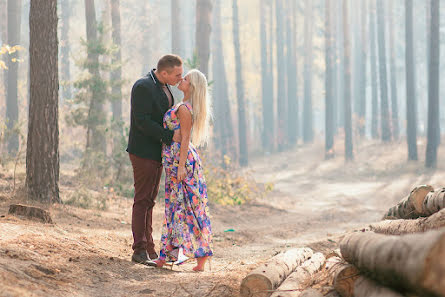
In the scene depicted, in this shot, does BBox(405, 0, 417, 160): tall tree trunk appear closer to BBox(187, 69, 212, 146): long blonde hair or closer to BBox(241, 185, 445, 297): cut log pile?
BBox(241, 185, 445, 297): cut log pile

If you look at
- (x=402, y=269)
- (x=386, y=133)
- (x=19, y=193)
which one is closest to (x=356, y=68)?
(x=386, y=133)

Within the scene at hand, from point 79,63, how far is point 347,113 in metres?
18.3

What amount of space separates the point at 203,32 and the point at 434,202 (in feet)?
50.4

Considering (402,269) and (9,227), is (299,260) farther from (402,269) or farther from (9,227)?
(9,227)

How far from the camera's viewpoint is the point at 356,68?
45406 millimetres

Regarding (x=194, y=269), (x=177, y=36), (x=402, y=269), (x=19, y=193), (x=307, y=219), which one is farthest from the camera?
(x=177, y=36)

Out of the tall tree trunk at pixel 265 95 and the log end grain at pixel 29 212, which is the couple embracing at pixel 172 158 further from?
the tall tree trunk at pixel 265 95

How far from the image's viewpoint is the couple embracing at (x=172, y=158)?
6.02m

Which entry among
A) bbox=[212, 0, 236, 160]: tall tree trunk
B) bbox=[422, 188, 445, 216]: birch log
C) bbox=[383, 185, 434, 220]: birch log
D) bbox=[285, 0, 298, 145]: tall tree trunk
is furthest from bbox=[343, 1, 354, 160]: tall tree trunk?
bbox=[422, 188, 445, 216]: birch log

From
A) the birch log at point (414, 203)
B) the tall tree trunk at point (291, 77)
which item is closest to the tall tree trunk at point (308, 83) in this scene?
the tall tree trunk at point (291, 77)

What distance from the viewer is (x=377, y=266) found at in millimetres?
3426

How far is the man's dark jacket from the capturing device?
6.02m

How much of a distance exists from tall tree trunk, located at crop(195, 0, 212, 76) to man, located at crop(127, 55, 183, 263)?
12.6m

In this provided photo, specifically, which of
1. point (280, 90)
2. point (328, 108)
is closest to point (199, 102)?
point (328, 108)
